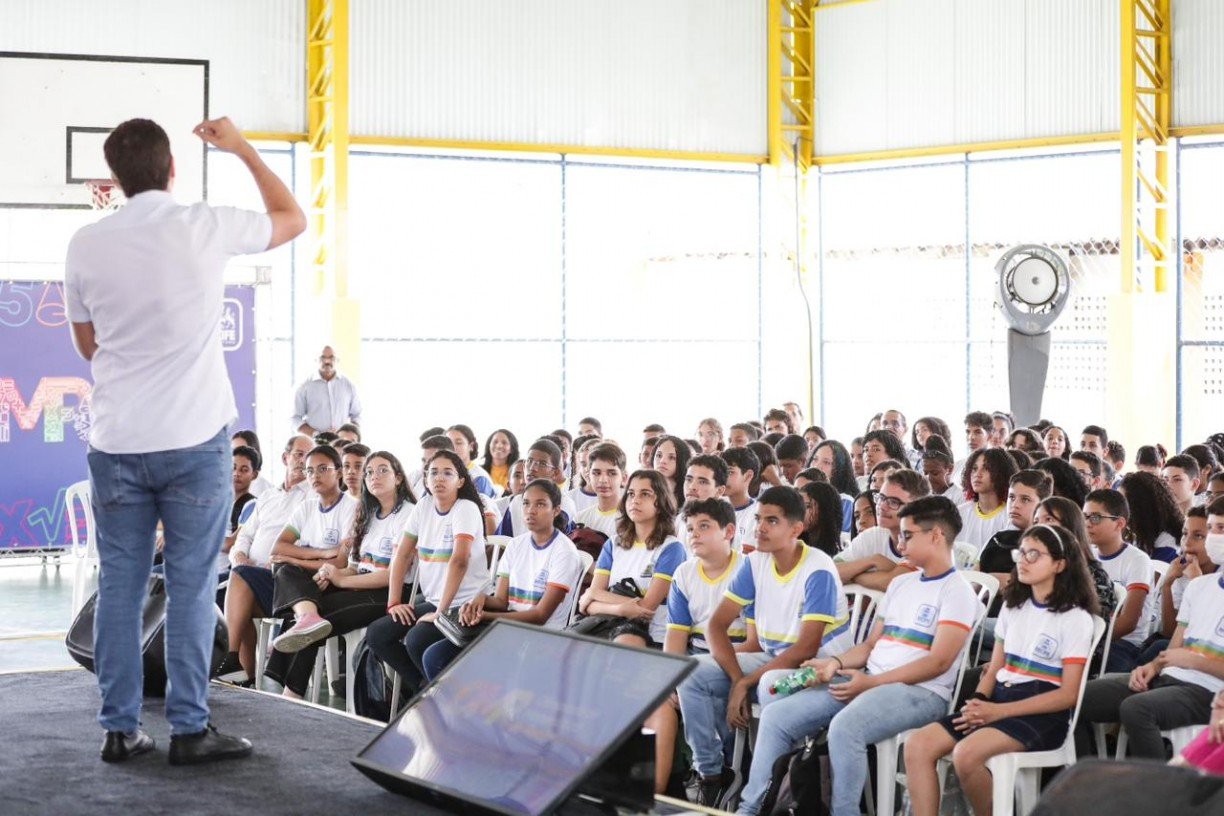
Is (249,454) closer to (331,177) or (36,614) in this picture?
(36,614)

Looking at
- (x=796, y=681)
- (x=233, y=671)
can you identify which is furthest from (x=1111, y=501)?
(x=233, y=671)

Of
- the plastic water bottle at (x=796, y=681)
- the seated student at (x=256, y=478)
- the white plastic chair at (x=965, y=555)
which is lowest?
the plastic water bottle at (x=796, y=681)

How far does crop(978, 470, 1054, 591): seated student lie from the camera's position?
5.33 meters

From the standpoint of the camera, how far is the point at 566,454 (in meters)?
8.55

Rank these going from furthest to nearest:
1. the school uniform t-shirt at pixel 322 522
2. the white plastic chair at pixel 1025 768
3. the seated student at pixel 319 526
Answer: the school uniform t-shirt at pixel 322 522, the seated student at pixel 319 526, the white plastic chair at pixel 1025 768

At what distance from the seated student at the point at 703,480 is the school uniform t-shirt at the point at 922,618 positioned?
1340mm

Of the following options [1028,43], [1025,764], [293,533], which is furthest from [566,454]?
[1028,43]

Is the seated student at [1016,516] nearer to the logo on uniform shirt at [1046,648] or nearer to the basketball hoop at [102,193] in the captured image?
the logo on uniform shirt at [1046,648]

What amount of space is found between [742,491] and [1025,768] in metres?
2.45

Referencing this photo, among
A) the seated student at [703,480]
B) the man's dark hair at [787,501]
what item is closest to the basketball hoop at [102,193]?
the seated student at [703,480]

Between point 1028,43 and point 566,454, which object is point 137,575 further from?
point 1028,43

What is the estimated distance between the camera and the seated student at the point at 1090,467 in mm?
6753

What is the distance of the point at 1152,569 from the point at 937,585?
120 cm

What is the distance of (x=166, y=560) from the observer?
3.05 m
